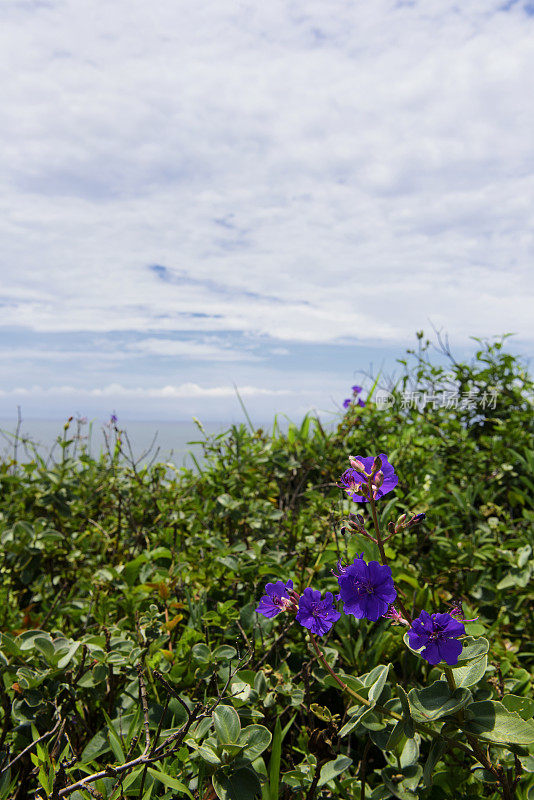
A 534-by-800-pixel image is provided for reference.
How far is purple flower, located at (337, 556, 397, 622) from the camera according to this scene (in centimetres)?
121

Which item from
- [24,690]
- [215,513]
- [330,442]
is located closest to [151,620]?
[24,690]

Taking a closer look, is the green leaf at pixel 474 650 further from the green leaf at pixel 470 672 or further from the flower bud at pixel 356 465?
the flower bud at pixel 356 465

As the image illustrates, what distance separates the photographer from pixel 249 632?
1.97 m

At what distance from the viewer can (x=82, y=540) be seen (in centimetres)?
329

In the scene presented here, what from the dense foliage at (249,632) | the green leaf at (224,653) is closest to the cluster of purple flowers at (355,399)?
the dense foliage at (249,632)

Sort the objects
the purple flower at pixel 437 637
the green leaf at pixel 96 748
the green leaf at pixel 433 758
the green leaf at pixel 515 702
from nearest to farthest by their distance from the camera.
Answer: the purple flower at pixel 437 637 → the green leaf at pixel 433 758 → the green leaf at pixel 515 702 → the green leaf at pixel 96 748

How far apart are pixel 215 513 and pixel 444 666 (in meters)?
1.96

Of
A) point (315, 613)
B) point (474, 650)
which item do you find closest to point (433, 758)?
point (474, 650)

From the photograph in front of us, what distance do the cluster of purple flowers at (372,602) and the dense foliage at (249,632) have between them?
0.15m

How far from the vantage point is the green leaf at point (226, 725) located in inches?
52.0

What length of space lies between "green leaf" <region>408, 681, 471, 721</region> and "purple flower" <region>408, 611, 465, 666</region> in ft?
0.36

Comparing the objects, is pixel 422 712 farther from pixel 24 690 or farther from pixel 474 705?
pixel 24 690

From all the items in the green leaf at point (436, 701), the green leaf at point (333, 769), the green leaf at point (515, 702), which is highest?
the green leaf at point (436, 701)

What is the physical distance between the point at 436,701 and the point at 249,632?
90cm
